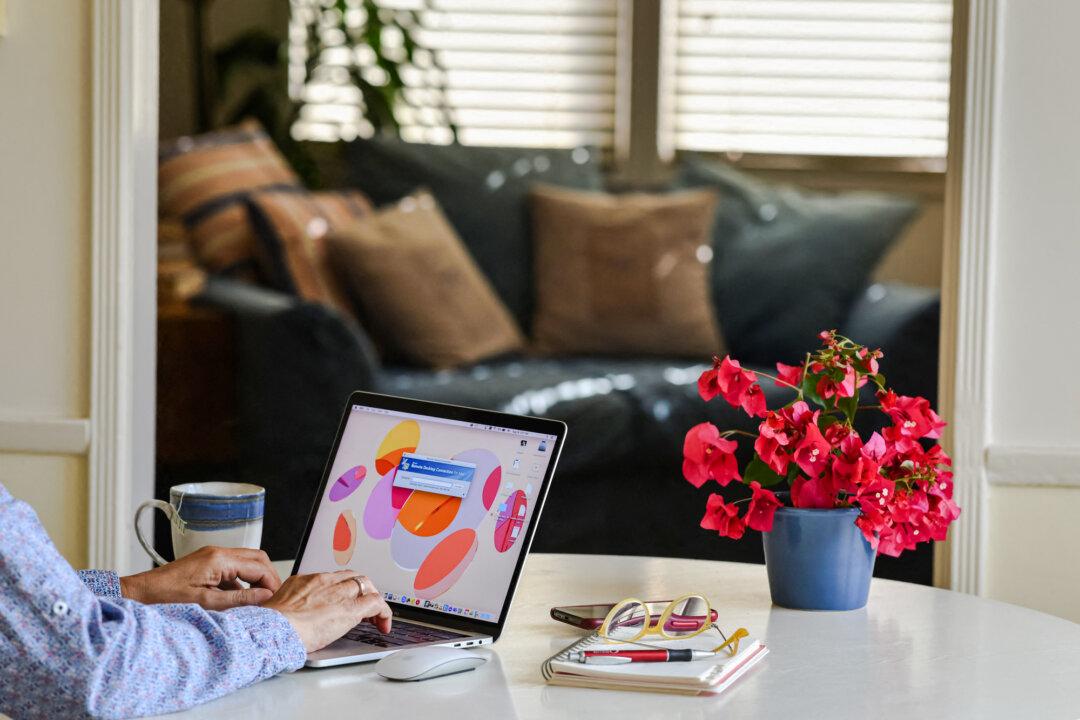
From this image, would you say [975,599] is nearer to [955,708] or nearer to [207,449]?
[955,708]

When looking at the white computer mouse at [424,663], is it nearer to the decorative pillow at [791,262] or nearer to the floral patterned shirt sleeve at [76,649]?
the floral patterned shirt sleeve at [76,649]

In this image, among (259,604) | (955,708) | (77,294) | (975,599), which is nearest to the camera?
(955,708)

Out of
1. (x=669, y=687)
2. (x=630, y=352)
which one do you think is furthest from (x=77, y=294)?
(x=630, y=352)

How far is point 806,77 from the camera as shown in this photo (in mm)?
4238

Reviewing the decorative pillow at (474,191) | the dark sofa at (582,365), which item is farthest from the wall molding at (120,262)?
the decorative pillow at (474,191)

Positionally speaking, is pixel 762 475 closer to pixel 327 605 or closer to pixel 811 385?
pixel 811 385

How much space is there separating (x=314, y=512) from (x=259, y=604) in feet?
0.40

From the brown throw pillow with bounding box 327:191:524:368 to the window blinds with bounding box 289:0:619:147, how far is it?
34.5 inches

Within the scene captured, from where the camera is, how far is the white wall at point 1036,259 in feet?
5.99

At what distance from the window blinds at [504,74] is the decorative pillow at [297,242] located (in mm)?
876

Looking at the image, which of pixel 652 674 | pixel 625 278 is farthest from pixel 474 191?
A: pixel 652 674

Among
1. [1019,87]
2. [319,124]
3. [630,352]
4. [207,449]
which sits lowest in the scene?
[207,449]

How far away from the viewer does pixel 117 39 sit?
1.93 metres

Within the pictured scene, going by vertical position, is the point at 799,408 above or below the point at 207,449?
above
